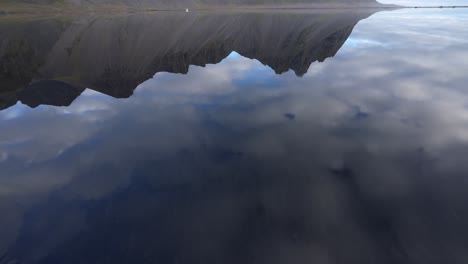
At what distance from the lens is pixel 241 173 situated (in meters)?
17.6

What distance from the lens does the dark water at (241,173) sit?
12.2 m

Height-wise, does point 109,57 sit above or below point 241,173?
below

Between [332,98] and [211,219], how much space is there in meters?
25.0

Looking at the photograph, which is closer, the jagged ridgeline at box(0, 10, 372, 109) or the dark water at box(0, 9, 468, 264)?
the dark water at box(0, 9, 468, 264)

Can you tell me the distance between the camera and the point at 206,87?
4128cm

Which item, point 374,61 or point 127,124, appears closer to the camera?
point 127,124

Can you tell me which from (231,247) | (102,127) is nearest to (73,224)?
(231,247)

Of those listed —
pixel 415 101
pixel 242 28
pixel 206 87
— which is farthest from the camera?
pixel 242 28

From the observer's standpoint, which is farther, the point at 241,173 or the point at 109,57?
the point at 109,57

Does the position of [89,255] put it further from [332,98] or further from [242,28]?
[242,28]

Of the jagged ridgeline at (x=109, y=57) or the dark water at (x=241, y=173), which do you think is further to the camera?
the jagged ridgeline at (x=109, y=57)

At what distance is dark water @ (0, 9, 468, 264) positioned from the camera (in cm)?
1216

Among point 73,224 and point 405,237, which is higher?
point 405,237

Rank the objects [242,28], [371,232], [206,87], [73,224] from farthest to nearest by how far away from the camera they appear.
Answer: [242,28]
[206,87]
[73,224]
[371,232]
